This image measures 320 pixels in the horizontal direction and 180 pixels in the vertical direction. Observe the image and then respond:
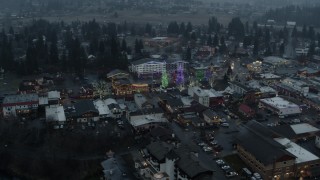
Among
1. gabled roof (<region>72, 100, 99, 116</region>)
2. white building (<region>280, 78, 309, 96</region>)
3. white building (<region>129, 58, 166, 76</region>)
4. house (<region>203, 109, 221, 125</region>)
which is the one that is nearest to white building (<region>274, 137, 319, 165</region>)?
house (<region>203, 109, 221, 125</region>)

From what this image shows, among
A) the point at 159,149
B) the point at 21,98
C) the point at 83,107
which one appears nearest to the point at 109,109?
the point at 83,107

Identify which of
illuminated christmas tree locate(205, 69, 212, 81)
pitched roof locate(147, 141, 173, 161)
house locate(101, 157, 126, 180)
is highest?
illuminated christmas tree locate(205, 69, 212, 81)


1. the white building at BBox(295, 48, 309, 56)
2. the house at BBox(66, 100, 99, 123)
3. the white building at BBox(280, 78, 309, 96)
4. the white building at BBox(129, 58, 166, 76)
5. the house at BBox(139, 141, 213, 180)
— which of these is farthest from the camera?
the white building at BBox(295, 48, 309, 56)

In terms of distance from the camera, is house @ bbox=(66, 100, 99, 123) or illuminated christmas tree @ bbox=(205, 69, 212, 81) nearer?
house @ bbox=(66, 100, 99, 123)

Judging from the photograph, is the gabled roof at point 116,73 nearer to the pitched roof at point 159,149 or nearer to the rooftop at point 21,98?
the rooftop at point 21,98

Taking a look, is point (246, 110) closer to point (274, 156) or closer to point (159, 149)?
point (274, 156)

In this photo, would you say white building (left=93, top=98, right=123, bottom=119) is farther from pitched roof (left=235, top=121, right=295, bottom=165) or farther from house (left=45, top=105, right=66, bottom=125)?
pitched roof (left=235, top=121, right=295, bottom=165)

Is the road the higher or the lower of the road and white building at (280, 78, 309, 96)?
the lower

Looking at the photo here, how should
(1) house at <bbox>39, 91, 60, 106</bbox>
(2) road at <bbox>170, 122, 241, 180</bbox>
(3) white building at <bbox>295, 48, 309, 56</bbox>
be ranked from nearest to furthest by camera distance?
(2) road at <bbox>170, 122, 241, 180</bbox> → (1) house at <bbox>39, 91, 60, 106</bbox> → (3) white building at <bbox>295, 48, 309, 56</bbox>
